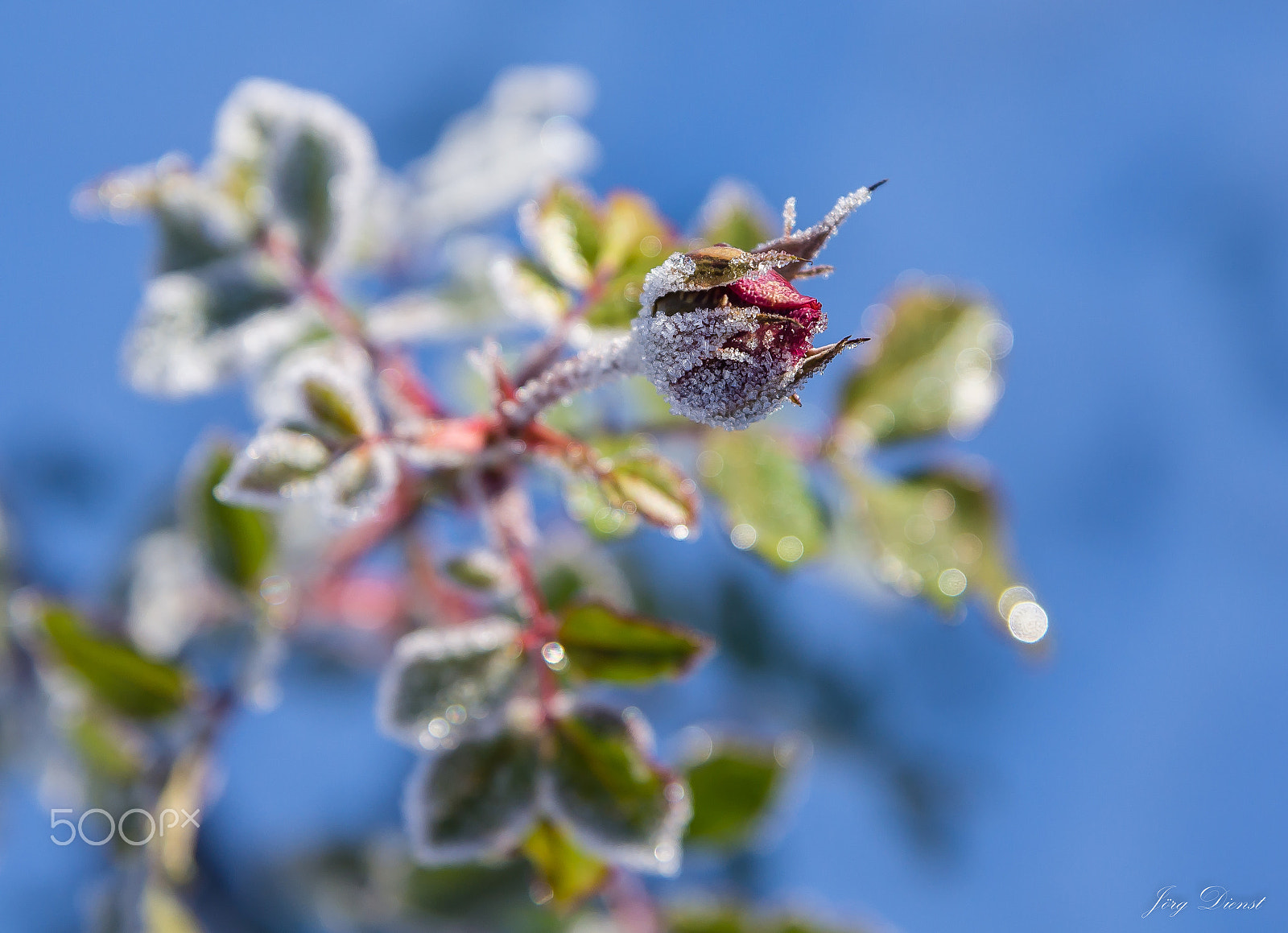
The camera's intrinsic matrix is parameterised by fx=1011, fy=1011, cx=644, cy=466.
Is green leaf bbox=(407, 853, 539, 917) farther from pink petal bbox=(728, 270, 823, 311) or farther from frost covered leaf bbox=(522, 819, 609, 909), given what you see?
pink petal bbox=(728, 270, 823, 311)

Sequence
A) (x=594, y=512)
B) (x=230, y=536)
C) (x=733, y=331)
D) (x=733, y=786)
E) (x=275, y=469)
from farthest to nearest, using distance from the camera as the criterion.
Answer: (x=733, y=786)
(x=230, y=536)
(x=594, y=512)
(x=275, y=469)
(x=733, y=331)

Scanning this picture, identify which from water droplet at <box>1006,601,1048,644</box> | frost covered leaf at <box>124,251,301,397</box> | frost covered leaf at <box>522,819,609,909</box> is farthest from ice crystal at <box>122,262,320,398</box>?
water droplet at <box>1006,601,1048,644</box>

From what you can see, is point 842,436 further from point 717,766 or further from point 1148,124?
point 1148,124

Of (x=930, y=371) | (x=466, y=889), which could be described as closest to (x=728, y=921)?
(x=466, y=889)

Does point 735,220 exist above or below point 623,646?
above

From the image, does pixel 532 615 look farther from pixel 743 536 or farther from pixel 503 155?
pixel 503 155

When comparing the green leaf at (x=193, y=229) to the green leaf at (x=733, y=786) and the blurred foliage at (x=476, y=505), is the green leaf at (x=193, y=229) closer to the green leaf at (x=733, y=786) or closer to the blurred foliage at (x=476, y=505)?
the blurred foliage at (x=476, y=505)
